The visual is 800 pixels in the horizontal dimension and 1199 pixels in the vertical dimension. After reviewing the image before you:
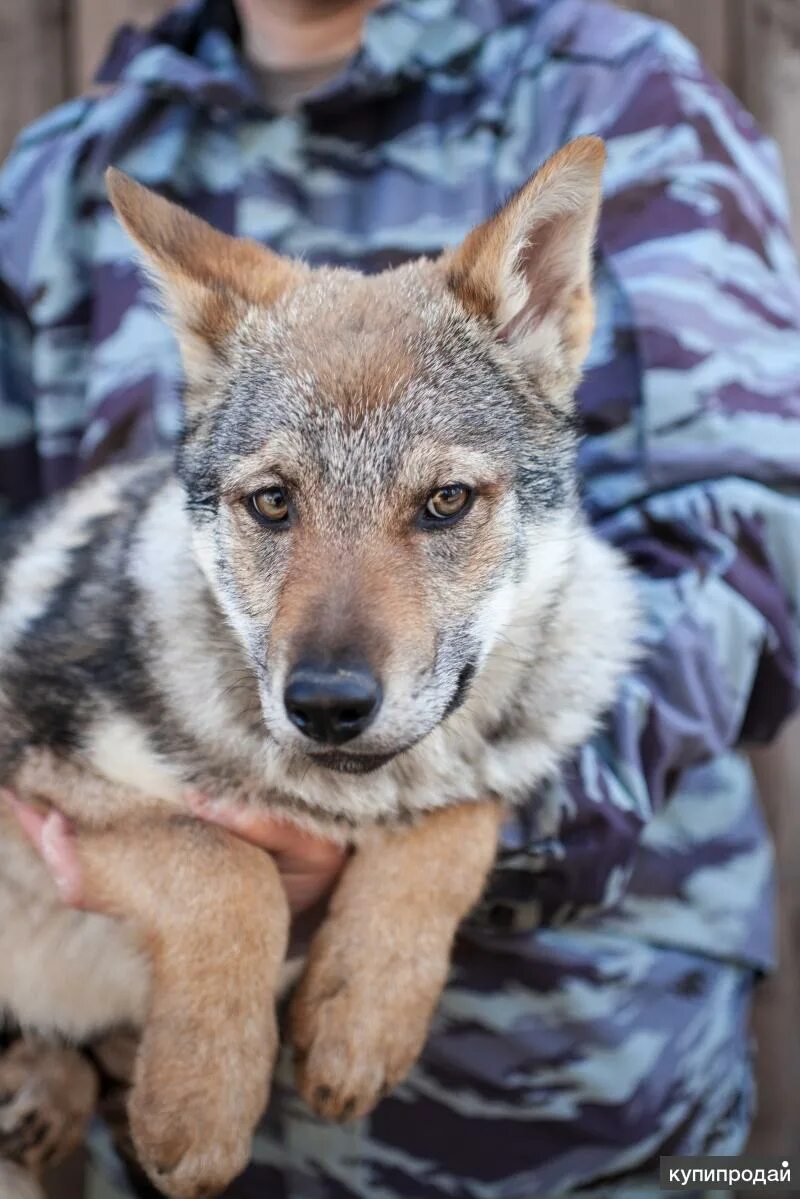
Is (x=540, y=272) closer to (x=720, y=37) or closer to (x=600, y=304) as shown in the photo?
(x=600, y=304)

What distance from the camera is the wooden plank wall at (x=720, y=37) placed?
156 inches

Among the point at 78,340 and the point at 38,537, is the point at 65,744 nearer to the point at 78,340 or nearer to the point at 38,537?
the point at 38,537

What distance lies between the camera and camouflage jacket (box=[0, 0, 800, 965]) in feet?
8.64

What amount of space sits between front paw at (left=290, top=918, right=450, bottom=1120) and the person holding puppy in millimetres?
301

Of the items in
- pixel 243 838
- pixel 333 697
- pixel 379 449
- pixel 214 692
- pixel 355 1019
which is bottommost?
pixel 355 1019

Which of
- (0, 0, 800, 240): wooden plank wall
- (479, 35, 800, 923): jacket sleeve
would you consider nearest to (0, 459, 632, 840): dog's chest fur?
(479, 35, 800, 923): jacket sleeve

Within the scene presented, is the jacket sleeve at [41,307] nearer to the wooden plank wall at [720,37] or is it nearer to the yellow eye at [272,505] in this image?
the wooden plank wall at [720,37]

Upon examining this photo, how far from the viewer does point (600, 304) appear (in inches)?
115

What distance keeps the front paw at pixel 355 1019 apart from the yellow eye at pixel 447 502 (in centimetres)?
85

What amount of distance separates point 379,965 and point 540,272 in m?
1.50

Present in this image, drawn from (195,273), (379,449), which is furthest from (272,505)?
(195,273)

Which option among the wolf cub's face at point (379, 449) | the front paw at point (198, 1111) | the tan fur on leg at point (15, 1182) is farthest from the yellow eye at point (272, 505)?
the tan fur on leg at point (15, 1182)

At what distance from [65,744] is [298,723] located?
0.77m

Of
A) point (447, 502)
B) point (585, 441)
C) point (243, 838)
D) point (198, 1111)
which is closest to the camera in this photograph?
point (198, 1111)
